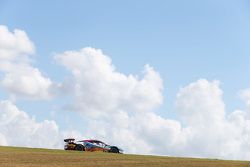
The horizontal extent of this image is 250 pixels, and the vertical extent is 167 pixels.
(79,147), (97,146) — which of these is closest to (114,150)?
(97,146)

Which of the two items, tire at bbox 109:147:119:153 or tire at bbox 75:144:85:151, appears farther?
tire at bbox 109:147:119:153

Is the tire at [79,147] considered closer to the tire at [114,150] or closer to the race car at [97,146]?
the race car at [97,146]

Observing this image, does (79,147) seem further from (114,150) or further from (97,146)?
(114,150)

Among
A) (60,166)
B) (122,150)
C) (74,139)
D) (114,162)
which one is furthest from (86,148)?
(60,166)

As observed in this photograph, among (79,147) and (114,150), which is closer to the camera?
(79,147)

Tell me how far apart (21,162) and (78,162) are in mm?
3319

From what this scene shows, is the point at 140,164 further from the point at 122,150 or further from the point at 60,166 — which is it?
the point at 122,150

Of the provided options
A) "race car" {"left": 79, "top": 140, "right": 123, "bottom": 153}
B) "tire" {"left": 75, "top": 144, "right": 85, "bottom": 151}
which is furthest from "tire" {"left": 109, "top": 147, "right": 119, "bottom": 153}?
"tire" {"left": 75, "top": 144, "right": 85, "bottom": 151}

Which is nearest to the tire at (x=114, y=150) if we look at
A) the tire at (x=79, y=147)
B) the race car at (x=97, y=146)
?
the race car at (x=97, y=146)

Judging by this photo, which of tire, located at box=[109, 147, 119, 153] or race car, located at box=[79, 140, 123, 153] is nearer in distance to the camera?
race car, located at box=[79, 140, 123, 153]

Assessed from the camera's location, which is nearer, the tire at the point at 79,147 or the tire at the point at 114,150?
the tire at the point at 79,147

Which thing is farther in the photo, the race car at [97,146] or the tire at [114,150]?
the tire at [114,150]

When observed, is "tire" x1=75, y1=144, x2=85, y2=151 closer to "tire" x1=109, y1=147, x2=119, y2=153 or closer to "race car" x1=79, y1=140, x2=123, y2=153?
"race car" x1=79, y1=140, x2=123, y2=153

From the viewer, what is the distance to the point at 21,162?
27859 mm
